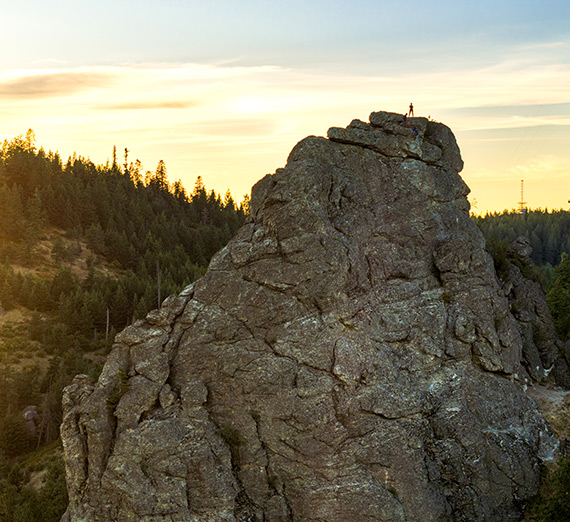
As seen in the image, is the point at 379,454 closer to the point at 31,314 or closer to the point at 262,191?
the point at 262,191

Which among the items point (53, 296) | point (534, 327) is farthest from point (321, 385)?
point (53, 296)

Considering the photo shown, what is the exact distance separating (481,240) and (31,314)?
114m

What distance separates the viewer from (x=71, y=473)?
140 ft

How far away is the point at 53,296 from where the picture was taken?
14250cm

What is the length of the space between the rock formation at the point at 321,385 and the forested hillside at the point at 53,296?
28.6m

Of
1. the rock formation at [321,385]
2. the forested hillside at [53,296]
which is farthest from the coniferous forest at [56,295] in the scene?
the rock formation at [321,385]

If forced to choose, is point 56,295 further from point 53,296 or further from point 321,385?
point 321,385

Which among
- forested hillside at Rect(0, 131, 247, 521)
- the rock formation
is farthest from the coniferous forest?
the rock formation

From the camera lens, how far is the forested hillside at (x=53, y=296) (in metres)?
85.6

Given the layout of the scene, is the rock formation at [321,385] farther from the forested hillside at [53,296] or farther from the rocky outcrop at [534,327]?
the forested hillside at [53,296]

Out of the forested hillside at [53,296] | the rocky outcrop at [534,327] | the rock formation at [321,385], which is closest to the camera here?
the rock formation at [321,385]

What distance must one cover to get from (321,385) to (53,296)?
381 feet

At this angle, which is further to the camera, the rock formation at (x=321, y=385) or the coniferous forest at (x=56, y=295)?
the coniferous forest at (x=56, y=295)

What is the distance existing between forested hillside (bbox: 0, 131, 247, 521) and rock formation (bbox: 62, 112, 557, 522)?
1127 inches
